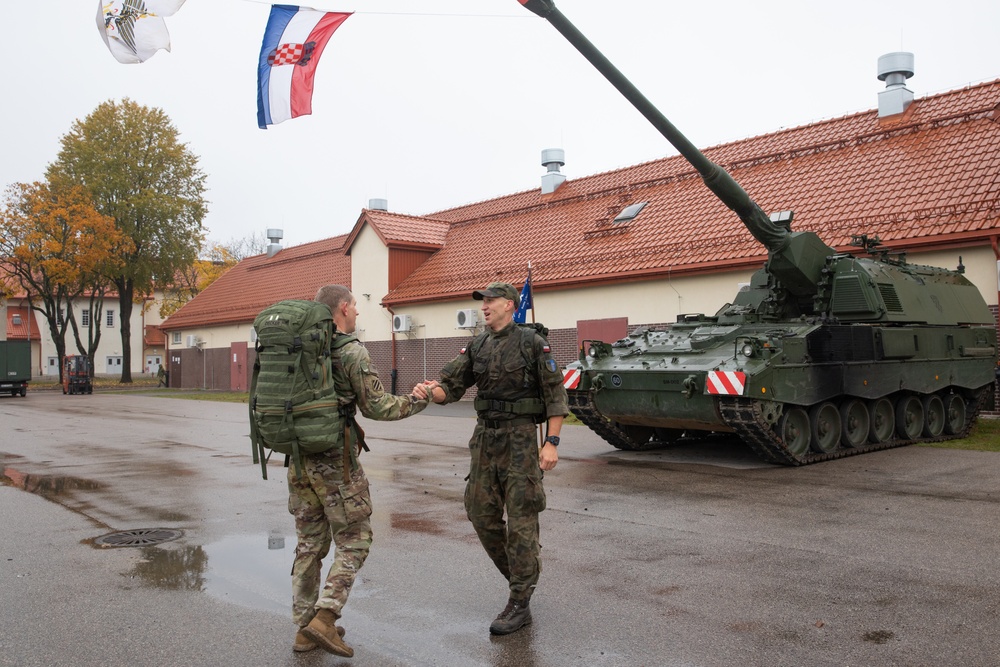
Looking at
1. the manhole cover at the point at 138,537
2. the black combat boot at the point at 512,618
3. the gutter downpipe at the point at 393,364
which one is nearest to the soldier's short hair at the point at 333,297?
the black combat boot at the point at 512,618

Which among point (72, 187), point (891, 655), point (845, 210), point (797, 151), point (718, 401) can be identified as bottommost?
point (891, 655)

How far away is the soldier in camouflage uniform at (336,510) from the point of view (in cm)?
450

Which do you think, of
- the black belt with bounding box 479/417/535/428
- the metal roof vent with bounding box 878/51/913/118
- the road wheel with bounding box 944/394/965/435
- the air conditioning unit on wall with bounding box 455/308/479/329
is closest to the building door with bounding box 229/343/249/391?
the air conditioning unit on wall with bounding box 455/308/479/329

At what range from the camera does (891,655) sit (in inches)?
167

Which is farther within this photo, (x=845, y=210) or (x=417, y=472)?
(x=845, y=210)

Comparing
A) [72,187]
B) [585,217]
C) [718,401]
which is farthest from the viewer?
[72,187]

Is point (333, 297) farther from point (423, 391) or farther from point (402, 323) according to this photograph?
point (402, 323)

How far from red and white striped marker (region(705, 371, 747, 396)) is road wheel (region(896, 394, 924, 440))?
3.90 metres

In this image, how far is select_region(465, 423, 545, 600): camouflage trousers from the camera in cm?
483

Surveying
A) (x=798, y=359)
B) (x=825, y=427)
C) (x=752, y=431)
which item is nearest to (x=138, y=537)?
(x=752, y=431)

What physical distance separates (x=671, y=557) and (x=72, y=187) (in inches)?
1540

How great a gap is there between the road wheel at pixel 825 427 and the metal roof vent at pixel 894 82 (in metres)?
11.3

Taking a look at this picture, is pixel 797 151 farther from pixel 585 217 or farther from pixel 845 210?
pixel 585 217

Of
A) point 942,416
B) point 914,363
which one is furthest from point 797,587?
point 942,416
